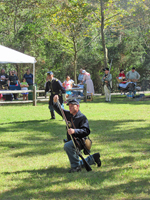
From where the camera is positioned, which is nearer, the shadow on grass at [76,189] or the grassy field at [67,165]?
the shadow on grass at [76,189]

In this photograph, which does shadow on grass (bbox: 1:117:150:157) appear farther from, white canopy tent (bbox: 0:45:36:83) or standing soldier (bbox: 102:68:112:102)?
standing soldier (bbox: 102:68:112:102)

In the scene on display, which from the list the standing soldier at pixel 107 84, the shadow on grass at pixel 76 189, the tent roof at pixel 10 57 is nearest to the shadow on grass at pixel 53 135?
the shadow on grass at pixel 76 189

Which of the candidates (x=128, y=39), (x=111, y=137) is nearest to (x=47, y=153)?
(x=111, y=137)

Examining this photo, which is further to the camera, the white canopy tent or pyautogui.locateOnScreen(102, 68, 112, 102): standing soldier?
pyautogui.locateOnScreen(102, 68, 112, 102): standing soldier

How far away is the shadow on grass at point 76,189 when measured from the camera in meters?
4.43

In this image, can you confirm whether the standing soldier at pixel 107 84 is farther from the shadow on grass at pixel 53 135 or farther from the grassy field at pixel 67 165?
the grassy field at pixel 67 165

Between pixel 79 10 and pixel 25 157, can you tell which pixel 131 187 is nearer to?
pixel 25 157

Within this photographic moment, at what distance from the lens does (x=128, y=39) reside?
1302 inches

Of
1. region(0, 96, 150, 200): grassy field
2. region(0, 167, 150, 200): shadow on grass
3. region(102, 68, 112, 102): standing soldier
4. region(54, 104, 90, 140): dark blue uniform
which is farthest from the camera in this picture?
region(102, 68, 112, 102): standing soldier

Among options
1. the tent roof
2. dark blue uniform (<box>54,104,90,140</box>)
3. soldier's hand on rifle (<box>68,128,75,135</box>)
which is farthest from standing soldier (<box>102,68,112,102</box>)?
soldier's hand on rifle (<box>68,128,75,135</box>)

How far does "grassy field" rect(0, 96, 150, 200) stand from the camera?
457cm

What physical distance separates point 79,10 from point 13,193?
20475 millimetres

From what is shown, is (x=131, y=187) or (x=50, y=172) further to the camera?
(x=50, y=172)

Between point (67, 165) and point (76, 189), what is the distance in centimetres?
139
